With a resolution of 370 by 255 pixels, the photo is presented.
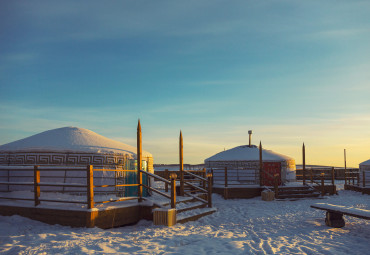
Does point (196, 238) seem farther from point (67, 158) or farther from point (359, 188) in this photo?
point (359, 188)

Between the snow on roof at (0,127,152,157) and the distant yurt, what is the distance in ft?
20.6

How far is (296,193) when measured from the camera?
610 inches

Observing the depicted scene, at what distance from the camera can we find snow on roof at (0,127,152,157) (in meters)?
11.0

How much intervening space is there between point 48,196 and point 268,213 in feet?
21.8

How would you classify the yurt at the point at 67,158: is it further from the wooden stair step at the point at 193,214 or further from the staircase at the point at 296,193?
the staircase at the point at 296,193

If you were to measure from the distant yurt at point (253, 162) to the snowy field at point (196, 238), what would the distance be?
9078 millimetres

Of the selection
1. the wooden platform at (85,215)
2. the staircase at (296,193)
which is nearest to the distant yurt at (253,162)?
the staircase at (296,193)

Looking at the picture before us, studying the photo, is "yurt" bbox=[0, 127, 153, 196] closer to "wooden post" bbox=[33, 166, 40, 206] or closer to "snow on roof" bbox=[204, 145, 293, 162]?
"wooden post" bbox=[33, 166, 40, 206]

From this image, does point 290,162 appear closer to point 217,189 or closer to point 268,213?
point 217,189

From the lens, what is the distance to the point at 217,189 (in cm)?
1591

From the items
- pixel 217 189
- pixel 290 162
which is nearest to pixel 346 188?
pixel 290 162

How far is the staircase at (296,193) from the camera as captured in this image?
14.8 metres

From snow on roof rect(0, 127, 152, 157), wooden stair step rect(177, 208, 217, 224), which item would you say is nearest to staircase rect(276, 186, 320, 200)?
wooden stair step rect(177, 208, 217, 224)

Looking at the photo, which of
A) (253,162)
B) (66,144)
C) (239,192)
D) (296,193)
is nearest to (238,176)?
(253,162)
